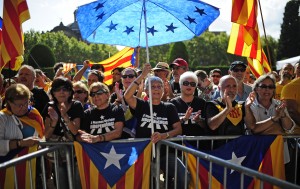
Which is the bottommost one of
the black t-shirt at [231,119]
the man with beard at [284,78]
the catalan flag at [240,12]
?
the black t-shirt at [231,119]

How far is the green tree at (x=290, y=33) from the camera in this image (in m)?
56.2

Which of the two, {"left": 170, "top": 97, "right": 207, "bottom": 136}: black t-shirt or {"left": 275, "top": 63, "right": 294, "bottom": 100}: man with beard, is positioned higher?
{"left": 275, "top": 63, "right": 294, "bottom": 100}: man with beard

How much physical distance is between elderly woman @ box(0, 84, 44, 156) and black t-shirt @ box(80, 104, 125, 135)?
62cm

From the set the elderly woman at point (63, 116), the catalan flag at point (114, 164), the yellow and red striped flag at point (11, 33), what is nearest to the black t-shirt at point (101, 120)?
the elderly woman at point (63, 116)

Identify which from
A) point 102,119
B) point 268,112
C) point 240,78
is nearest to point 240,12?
point 240,78

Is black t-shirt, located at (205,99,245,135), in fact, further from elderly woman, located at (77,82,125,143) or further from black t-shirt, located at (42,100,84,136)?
black t-shirt, located at (42,100,84,136)

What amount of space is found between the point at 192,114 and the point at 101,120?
126cm

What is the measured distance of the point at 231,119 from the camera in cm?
505

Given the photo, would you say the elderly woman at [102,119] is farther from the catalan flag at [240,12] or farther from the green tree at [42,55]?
the green tree at [42,55]

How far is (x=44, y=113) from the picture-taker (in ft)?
18.3

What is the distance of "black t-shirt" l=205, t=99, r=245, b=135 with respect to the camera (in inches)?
198

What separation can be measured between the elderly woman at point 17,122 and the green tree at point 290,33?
55450mm

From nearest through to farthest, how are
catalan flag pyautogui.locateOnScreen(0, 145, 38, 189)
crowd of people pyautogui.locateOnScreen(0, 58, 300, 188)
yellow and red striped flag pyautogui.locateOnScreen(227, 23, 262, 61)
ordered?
1. catalan flag pyautogui.locateOnScreen(0, 145, 38, 189)
2. crowd of people pyautogui.locateOnScreen(0, 58, 300, 188)
3. yellow and red striped flag pyautogui.locateOnScreen(227, 23, 262, 61)

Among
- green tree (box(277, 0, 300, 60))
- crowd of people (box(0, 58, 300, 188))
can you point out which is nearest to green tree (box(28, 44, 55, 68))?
crowd of people (box(0, 58, 300, 188))
